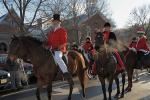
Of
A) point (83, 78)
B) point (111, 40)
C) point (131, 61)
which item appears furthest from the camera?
point (131, 61)

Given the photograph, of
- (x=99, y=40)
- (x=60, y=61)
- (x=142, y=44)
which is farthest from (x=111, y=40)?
(x=142, y=44)

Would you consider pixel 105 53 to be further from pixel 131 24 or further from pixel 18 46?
pixel 131 24

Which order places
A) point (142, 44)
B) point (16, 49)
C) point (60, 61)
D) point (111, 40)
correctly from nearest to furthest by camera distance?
1. point (16, 49)
2. point (60, 61)
3. point (111, 40)
4. point (142, 44)

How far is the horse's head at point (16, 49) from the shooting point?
9602 millimetres

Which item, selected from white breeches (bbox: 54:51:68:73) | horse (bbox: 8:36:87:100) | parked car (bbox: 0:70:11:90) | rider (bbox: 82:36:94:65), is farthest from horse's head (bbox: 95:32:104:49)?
rider (bbox: 82:36:94:65)

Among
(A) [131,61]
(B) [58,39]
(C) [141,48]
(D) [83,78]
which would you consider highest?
(B) [58,39]

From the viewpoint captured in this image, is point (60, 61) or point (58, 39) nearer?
point (60, 61)

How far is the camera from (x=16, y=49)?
9625 millimetres

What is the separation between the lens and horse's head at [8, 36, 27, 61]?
31.5 feet

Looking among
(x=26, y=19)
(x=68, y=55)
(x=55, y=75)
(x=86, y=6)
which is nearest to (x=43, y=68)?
(x=55, y=75)

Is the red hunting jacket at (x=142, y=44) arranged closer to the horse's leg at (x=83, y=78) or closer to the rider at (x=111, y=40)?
the rider at (x=111, y=40)

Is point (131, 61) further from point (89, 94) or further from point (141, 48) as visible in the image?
point (89, 94)

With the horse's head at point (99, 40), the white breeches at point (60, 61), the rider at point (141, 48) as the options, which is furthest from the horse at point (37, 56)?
the rider at point (141, 48)

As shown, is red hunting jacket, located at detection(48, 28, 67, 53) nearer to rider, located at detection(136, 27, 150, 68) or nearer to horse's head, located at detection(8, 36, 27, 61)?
horse's head, located at detection(8, 36, 27, 61)
